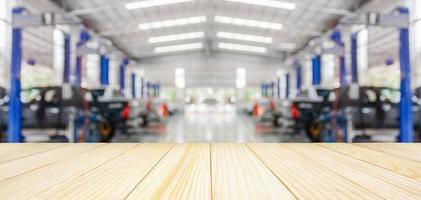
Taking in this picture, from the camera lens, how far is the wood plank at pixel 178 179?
2.41 feet

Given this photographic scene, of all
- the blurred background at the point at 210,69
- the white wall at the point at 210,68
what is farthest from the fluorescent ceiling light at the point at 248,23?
the white wall at the point at 210,68

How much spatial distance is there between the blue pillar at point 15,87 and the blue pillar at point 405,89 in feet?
15.8

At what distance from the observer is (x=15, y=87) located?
147 inches

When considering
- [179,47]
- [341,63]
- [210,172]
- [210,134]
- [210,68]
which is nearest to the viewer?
[210,172]

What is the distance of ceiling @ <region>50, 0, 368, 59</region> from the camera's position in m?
9.99

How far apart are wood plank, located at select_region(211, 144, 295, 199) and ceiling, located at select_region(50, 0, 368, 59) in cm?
967

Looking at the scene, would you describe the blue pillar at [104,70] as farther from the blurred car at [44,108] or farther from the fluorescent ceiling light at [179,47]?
the fluorescent ceiling light at [179,47]

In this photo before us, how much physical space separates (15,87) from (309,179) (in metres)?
3.93

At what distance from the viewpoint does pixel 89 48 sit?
605cm

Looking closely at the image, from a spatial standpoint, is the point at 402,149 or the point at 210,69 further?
the point at 210,69

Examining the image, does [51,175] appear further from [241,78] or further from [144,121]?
[241,78]

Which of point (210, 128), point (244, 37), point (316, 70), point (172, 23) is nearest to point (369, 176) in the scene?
point (210, 128)

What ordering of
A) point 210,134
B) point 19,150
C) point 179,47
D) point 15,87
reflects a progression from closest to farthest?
point 19,150, point 15,87, point 210,134, point 179,47

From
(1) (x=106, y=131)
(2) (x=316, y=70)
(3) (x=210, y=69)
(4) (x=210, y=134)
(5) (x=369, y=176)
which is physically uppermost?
(3) (x=210, y=69)
